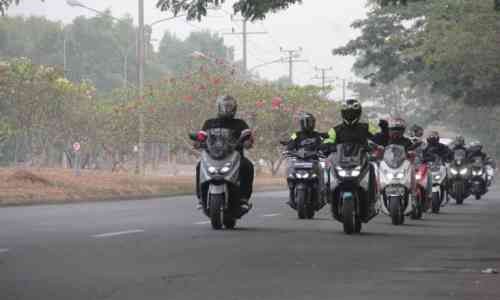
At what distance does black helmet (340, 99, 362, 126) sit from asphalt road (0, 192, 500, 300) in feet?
5.01

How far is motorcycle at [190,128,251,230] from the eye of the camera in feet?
60.8

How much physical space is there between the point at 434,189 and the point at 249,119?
32.4m

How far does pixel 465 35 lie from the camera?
43219mm

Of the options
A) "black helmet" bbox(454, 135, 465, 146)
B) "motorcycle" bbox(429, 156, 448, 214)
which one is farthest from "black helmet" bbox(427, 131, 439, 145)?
"black helmet" bbox(454, 135, 465, 146)

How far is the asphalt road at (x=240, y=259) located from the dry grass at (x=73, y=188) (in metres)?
6.81

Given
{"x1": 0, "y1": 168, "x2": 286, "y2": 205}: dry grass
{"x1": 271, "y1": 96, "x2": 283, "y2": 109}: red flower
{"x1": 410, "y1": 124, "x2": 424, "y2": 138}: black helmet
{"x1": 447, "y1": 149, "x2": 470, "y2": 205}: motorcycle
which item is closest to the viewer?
{"x1": 410, "y1": 124, "x2": 424, "y2": 138}: black helmet

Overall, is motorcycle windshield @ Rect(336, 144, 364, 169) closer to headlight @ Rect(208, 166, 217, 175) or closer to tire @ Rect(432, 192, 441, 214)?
headlight @ Rect(208, 166, 217, 175)

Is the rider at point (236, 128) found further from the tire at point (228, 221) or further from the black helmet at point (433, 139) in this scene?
the black helmet at point (433, 139)

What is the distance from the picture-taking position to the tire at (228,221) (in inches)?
745

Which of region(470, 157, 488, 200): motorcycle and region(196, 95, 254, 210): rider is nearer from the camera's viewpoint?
region(196, 95, 254, 210): rider

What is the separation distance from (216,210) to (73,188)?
1480cm

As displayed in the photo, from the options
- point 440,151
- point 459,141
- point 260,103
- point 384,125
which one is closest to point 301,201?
point 384,125

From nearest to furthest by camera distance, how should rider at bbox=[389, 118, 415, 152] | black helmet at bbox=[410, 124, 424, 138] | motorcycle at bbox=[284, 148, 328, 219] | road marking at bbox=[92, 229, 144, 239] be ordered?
road marking at bbox=[92, 229, 144, 239] → rider at bbox=[389, 118, 415, 152] → motorcycle at bbox=[284, 148, 328, 219] → black helmet at bbox=[410, 124, 424, 138]

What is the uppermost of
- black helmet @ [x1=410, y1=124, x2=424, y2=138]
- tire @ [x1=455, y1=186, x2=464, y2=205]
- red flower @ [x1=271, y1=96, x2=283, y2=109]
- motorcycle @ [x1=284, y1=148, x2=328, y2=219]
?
red flower @ [x1=271, y1=96, x2=283, y2=109]
